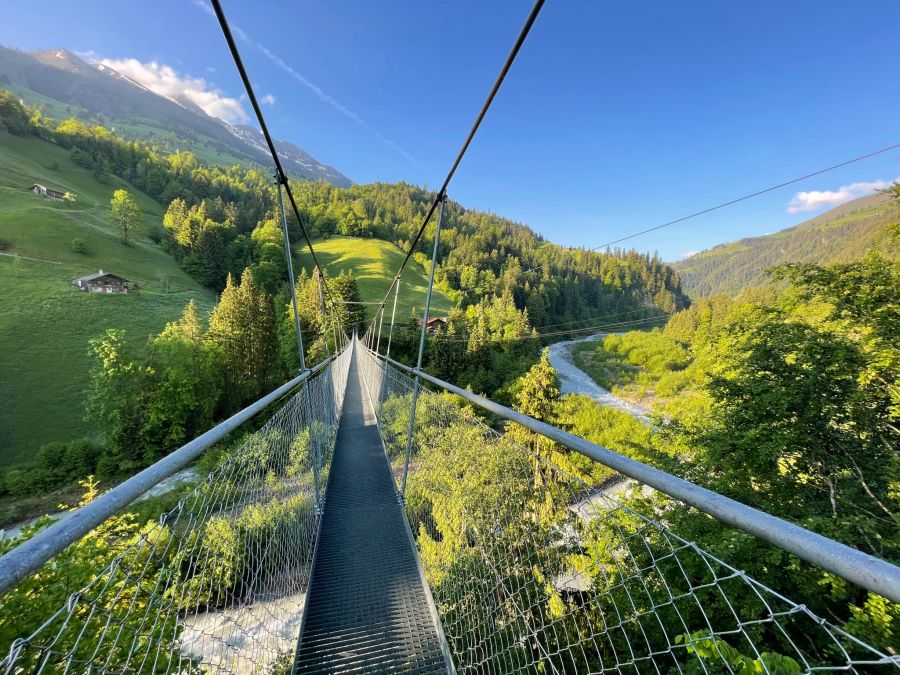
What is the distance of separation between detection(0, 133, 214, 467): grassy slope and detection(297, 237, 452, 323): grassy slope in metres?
14.8

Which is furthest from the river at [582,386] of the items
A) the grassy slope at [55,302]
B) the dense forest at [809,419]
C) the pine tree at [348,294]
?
the grassy slope at [55,302]

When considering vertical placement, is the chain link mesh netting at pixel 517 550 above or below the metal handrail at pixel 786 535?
below

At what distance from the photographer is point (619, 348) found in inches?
1596

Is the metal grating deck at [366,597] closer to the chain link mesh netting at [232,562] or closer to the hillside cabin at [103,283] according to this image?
the chain link mesh netting at [232,562]

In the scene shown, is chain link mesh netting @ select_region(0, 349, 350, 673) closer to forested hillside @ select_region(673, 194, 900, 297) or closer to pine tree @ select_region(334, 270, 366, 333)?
pine tree @ select_region(334, 270, 366, 333)

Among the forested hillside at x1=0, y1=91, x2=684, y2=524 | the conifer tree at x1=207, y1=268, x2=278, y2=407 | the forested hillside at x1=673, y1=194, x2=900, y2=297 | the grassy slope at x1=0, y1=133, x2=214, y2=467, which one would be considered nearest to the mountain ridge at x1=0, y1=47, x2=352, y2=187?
the forested hillside at x1=0, y1=91, x2=684, y2=524

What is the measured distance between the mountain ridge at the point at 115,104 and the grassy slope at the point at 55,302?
2616 inches

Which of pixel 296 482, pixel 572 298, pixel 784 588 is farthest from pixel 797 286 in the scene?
pixel 572 298

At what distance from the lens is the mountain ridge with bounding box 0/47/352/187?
9688 cm

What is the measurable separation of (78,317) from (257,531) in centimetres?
2876

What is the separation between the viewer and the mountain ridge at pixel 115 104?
9688 cm

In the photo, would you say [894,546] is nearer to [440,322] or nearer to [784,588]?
[784,588]

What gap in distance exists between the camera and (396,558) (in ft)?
8.00

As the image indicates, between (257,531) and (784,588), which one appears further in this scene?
(784,588)
